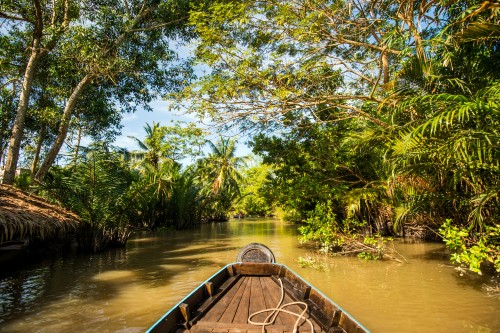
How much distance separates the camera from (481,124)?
15.4 ft

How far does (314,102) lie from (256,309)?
5.70 metres

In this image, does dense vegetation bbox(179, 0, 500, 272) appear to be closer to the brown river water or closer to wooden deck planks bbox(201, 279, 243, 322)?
the brown river water

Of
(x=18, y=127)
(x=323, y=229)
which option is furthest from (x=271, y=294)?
(x=18, y=127)

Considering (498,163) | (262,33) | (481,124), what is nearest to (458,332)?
(498,163)

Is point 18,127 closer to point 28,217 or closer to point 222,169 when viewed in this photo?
point 28,217

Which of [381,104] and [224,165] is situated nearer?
[381,104]

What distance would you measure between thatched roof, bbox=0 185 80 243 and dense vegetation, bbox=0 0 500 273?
885 mm

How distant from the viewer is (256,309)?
3.56 meters

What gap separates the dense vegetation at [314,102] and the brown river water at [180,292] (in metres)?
0.86

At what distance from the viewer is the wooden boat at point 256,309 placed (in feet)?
9.59

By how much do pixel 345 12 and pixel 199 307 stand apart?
8600 mm

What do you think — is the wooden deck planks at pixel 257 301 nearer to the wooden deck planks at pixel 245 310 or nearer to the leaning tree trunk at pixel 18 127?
the wooden deck planks at pixel 245 310

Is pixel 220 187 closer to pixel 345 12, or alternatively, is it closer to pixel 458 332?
pixel 345 12

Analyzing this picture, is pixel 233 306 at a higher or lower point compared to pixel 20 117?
lower
